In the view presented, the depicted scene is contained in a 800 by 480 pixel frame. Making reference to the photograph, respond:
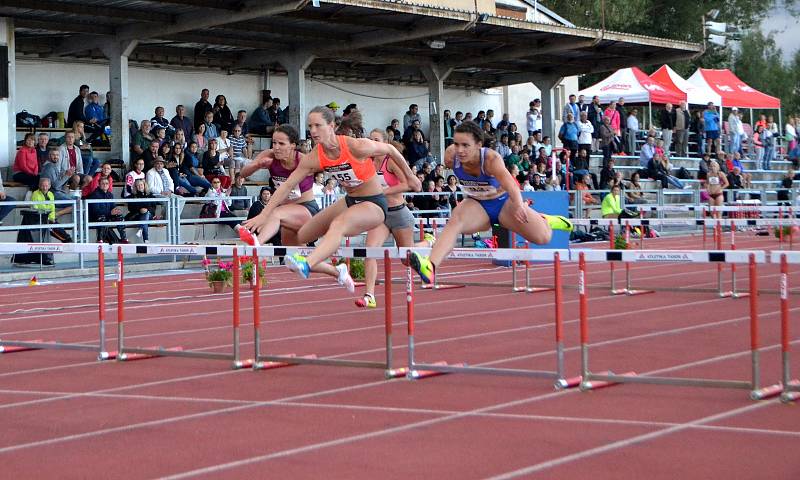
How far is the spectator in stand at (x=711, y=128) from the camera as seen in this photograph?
35.6 m

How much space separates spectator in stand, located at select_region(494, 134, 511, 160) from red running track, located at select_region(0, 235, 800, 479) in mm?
15598

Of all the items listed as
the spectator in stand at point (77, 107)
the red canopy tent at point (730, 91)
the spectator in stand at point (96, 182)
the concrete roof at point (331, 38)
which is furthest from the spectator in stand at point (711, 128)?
the spectator in stand at point (96, 182)

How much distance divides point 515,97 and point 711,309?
85.7 ft

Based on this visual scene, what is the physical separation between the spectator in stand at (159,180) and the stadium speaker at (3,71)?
2.95 m

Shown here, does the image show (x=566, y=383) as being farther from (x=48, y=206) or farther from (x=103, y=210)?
(x=103, y=210)

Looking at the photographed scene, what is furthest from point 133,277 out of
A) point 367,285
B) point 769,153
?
point 769,153

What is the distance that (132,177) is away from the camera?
765 inches

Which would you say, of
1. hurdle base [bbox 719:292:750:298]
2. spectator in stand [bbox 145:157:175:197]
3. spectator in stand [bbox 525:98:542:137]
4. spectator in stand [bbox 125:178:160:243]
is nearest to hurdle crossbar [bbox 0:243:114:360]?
hurdle base [bbox 719:292:750:298]

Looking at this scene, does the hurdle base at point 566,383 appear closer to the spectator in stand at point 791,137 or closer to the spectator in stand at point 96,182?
the spectator in stand at point 96,182

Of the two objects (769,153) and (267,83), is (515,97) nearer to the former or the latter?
(769,153)

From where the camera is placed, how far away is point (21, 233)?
17.7m

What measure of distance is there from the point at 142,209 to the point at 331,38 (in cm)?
754

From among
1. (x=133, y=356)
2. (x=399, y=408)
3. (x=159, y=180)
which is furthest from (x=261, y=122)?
(x=399, y=408)

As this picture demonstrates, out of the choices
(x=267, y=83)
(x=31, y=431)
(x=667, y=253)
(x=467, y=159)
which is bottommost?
(x=31, y=431)
